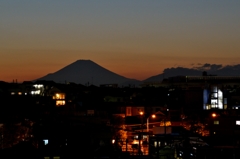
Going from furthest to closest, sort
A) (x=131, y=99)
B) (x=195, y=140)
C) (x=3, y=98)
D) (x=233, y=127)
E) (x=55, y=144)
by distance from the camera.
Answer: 1. (x=131, y=99)
2. (x=3, y=98)
3. (x=233, y=127)
4. (x=195, y=140)
5. (x=55, y=144)

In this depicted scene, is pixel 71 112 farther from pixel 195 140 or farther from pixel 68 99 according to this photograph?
pixel 195 140

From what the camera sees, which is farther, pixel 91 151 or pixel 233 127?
pixel 233 127

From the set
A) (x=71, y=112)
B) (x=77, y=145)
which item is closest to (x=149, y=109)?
(x=71, y=112)

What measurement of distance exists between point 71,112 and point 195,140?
10383mm

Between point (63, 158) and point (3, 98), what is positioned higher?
point (3, 98)

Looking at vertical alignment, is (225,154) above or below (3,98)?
below

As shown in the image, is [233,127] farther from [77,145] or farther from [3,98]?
[3,98]

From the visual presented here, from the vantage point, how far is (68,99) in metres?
32.0

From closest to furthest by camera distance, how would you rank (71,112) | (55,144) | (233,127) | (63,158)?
(63,158)
(55,144)
(233,127)
(71,112)

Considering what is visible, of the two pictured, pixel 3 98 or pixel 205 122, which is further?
pixel 3 98

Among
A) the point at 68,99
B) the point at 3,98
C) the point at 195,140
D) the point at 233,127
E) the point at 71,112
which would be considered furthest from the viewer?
the point at 68,99

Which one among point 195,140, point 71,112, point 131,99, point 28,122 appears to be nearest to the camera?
point 195,140

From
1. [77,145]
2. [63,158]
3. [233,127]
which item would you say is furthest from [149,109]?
[63,158]

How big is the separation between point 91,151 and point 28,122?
232 inches
